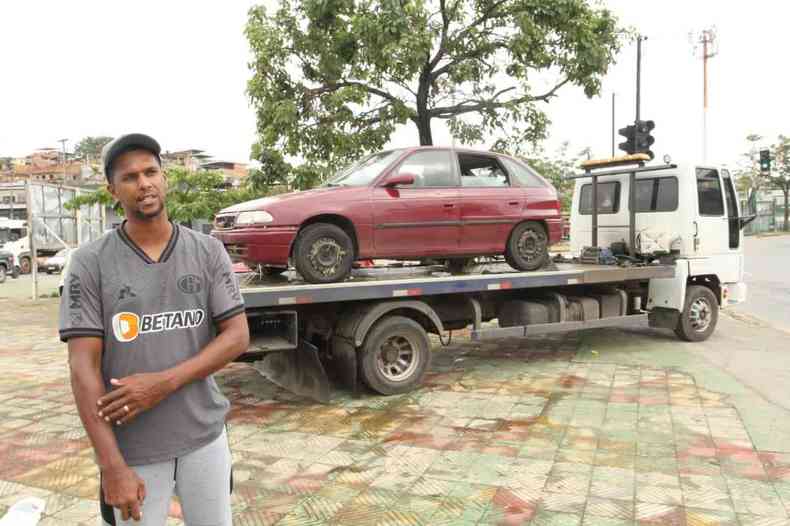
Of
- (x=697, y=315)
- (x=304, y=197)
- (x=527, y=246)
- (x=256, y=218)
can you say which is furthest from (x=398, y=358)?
(x=697, y=315)

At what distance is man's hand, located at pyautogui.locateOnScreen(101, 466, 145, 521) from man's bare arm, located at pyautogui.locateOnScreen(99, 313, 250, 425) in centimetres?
14

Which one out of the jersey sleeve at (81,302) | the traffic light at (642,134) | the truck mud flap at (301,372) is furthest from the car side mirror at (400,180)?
the traffic light at (642,134)

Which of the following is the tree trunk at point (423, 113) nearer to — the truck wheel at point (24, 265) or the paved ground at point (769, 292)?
the paved ground at point (769, 292)

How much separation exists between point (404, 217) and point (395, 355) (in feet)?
4.46

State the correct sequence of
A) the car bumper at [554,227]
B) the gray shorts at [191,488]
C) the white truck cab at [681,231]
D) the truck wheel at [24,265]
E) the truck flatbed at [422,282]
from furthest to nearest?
1. the truck wheel at [24,265]
2. the white truck cab at [681,231]
3. the car bumper at [554,227]
4. the truck flatbed at [422,282]
5. the gray shorts at [191,488]

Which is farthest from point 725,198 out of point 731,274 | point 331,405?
point 331,405

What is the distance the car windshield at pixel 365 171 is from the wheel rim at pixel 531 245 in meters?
1.74

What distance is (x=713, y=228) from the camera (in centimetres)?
853

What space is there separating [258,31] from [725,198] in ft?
23.6

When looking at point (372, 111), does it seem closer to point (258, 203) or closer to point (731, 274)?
point (258, 203)

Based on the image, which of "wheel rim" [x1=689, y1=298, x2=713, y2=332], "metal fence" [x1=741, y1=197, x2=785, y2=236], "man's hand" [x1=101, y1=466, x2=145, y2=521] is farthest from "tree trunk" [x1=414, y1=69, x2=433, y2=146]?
"metal fence" [x1=741, y1=197, x2=785, y2=236]

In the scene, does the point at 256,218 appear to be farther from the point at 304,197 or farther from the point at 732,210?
the point at 732,210

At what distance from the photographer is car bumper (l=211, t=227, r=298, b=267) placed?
5676 mm

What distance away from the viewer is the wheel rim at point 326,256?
19.3 feet
